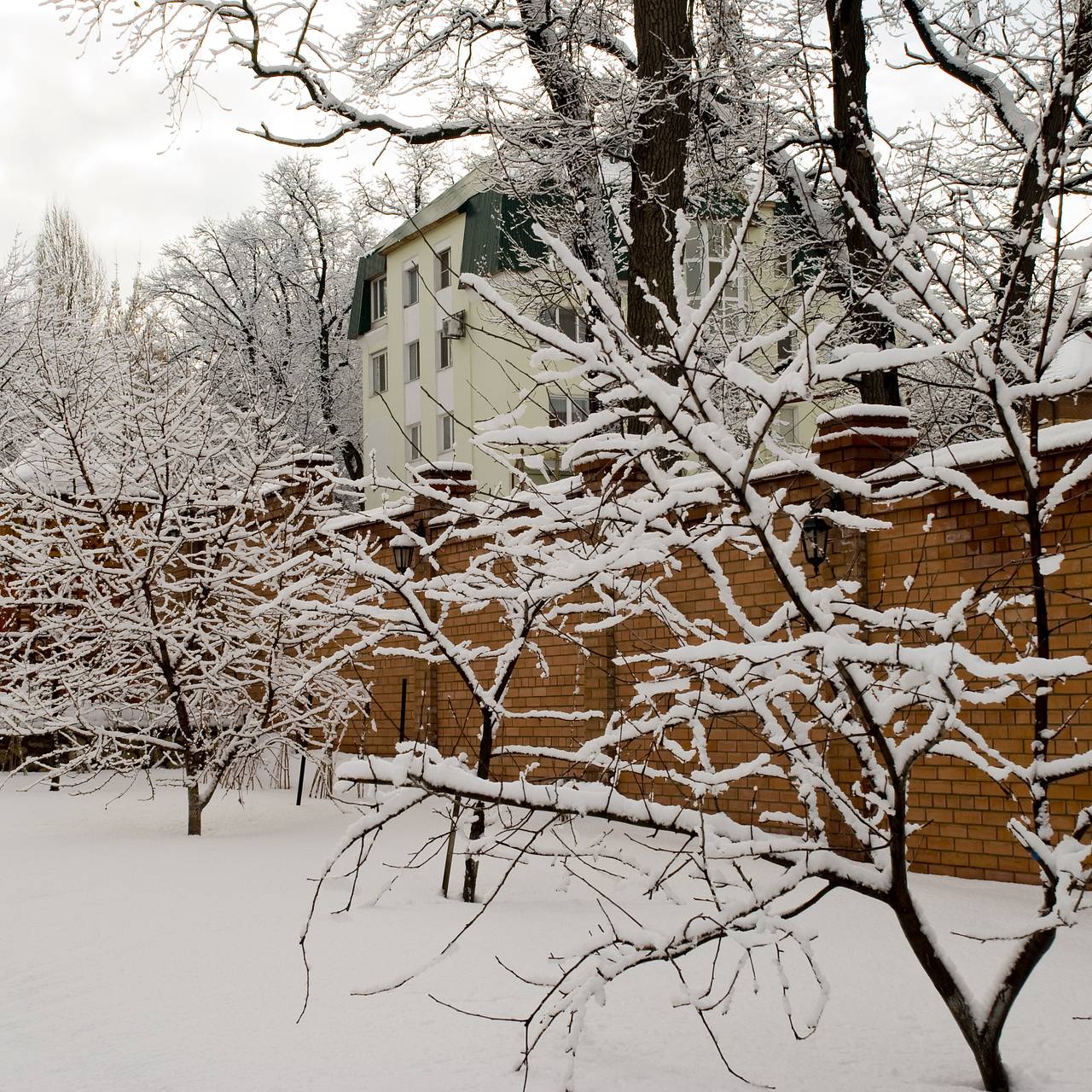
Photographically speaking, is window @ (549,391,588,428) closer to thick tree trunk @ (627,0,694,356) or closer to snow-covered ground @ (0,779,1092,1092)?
thick tree trunk @ (627,0,694,356)

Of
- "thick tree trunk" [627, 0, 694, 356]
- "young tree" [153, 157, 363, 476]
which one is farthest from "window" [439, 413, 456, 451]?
"thick tree trunk" [627, 0, 694, 356]

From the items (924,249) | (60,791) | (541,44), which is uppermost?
(541,44)

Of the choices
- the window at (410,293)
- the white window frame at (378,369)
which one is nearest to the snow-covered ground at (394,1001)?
the window at (410,293)

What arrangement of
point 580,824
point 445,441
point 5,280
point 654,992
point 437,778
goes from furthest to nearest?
1. point 445,441
2. point 5,280
3. point 580,824
4. point 654,992
5. point 437,778

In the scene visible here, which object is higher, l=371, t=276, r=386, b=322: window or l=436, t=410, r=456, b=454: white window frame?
l=371, t=276, r=386, b=322: window

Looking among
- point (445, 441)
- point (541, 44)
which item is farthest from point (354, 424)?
point (541, 44)

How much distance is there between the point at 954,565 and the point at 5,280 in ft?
78.1

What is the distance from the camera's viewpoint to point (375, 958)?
4.25m

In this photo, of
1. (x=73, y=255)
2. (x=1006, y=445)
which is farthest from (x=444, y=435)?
(x=1006, y=445)

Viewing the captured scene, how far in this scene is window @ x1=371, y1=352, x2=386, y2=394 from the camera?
2930 centimetres

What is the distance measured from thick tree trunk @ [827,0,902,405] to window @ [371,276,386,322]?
19.9 metres

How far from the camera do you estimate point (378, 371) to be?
29750mm

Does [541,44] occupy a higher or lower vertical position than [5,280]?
lower

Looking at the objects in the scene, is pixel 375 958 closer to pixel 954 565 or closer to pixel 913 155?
pixel 954 565
